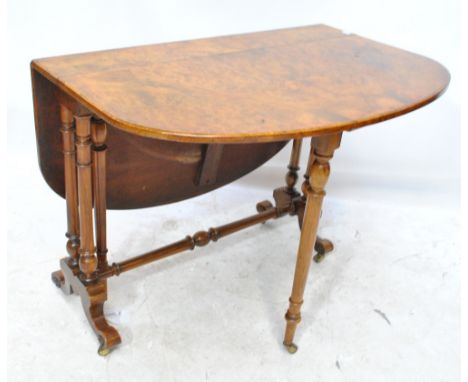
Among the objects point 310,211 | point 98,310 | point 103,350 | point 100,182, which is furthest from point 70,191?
point 310,211

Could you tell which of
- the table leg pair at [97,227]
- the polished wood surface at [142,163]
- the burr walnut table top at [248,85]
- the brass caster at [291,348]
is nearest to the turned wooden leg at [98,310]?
the table leg pair at [97,227]

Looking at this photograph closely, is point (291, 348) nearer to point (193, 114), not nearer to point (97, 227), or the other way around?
point (97, 227)

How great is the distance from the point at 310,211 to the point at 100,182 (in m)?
0.75

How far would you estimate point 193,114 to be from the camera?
181cm

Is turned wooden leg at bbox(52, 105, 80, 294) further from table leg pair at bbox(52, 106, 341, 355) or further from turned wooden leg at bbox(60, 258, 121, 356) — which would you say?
turned wooden leg at bbox(60, 258, 121, 356)

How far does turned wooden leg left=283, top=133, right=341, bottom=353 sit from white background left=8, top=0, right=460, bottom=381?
16cm

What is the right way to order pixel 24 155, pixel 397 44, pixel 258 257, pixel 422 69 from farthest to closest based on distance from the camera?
pixel 24 155, pixel 397 44, pixel 258 257, pixel 422 69

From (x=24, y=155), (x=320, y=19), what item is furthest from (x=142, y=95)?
(x=24, y=155)

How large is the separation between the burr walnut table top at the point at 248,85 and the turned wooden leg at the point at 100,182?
197 millimetres

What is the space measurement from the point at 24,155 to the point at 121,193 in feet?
4.38

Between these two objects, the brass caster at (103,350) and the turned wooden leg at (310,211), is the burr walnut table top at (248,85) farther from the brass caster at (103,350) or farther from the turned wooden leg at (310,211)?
the brass caster at (103,350)

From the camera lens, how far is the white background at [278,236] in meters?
2.40

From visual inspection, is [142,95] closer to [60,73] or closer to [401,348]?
[60,73]

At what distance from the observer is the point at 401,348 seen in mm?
2490
